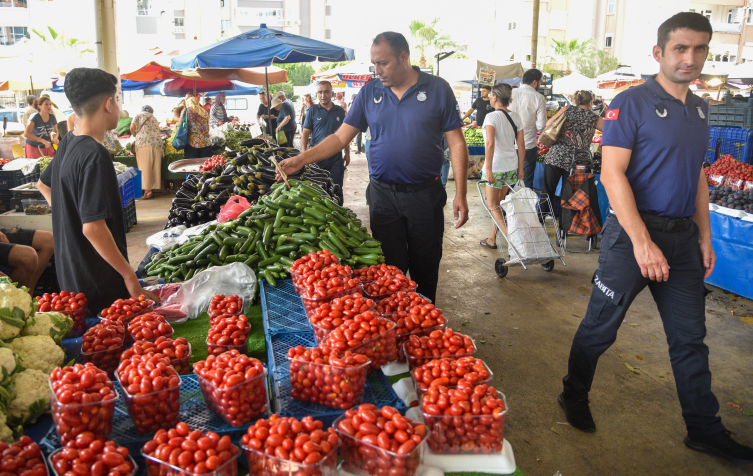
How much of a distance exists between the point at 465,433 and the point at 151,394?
3.27 feet

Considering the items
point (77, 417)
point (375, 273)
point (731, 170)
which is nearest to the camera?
point (77, 417)

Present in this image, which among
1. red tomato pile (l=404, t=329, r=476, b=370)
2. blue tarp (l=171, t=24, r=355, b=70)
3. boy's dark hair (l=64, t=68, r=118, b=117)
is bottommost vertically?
red tomato pile (l=404, t=329, r=476, b=370)

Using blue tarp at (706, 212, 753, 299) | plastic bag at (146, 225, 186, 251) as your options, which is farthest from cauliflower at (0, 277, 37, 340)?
blue tarp at (706, 212, 753, 299)

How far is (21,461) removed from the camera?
1.40m

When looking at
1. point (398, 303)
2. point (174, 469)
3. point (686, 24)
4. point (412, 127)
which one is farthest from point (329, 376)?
point (686, 24)

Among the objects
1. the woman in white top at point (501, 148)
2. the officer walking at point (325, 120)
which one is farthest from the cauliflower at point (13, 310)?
the officer walking at point (325, 120)

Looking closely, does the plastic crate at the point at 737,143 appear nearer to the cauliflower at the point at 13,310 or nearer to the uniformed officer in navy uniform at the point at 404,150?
the uniformed officer in navy uniform at the point at 404,150

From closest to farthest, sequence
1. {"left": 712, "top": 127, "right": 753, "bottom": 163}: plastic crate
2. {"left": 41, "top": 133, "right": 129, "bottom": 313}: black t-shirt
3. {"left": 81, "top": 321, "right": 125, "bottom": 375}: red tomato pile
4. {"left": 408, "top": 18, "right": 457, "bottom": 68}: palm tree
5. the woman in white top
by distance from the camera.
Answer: {"left": 81, "top": 321, "right": 125, "bottom": 375}: red tomato pile → {"left": 41, "top": 133, "right": 129, "bottom": 313}: black t-shirt → the woman in white top → {"left": 712, "top": 127, "right": 753, "bottom": 163}: plastic crate → {"left": 408, "top": 18, "right": 457, "bottom": 68}: palm tree

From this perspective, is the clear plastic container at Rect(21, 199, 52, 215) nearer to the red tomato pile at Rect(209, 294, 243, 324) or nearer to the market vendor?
the market vendor

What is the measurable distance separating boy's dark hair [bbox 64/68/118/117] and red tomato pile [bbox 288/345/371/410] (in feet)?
6.08

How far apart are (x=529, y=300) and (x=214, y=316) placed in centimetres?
382

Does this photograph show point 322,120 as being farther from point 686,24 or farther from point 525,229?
point 686,24

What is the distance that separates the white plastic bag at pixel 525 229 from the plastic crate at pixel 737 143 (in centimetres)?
544

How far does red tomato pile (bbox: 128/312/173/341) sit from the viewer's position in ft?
7.31
